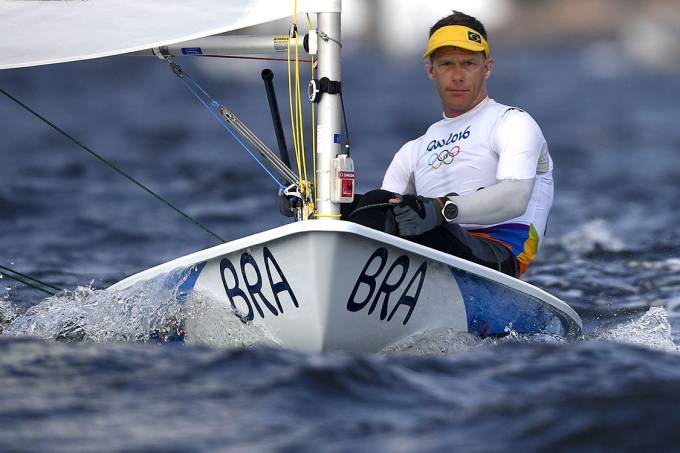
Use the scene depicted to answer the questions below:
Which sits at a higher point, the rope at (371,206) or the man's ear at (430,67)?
the man's ear at (430,67)

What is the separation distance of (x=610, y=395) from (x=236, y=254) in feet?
4.80

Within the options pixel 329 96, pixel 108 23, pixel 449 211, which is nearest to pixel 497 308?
pixel 449 211

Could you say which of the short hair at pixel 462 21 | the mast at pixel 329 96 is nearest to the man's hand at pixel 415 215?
the mast at pixel 329 96

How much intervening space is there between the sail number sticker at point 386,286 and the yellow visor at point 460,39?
120 cm

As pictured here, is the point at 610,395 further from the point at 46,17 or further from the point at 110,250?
the point at 110,250

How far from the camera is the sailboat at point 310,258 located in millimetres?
4215

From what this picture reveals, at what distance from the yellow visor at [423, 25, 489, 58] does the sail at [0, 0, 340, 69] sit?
72cm

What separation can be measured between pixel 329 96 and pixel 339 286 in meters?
0.80

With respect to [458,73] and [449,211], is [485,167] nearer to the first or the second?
[458,73]

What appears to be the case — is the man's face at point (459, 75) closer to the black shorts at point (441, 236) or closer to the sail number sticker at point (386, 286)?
the black shorts at point (441, 236)

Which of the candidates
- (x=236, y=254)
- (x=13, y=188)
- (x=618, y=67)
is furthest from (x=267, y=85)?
(x=618, y=67)

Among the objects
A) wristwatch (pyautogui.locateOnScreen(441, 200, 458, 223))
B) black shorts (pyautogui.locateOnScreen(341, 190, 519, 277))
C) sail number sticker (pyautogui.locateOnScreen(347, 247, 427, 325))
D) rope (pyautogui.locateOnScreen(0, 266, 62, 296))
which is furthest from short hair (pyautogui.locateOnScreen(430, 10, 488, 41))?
rope (pyautogui.locateOnScreen(0, 266, 62, 296))

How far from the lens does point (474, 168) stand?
16.8 feet

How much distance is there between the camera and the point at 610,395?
3746 mm
